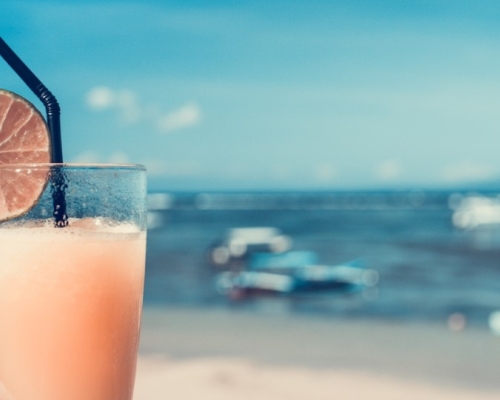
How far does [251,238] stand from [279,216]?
620 inches

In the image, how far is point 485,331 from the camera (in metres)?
8.90

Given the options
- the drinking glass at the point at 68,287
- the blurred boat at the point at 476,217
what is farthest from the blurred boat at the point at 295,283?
the blurred boat at the point at 476,217

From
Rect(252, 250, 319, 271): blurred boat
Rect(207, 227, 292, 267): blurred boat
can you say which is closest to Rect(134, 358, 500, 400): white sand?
Rect(252, 250, 319, 271): blurred boat

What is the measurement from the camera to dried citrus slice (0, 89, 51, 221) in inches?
54.0

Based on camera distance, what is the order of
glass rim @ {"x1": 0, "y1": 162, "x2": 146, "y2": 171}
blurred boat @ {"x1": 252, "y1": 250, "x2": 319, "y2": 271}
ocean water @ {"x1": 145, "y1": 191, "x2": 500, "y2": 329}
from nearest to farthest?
glass rim @ {"x1": 0, "y1": 162, "x2": 146, "y2": 171} < ocean water @ {"x1": 145, "y1": 191, "x2": 500, "y2": 329} < blurred boat @ {"x1": 252, "y1": 250, "x2": 319, "y2": 271}

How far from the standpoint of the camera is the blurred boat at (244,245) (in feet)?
70.0

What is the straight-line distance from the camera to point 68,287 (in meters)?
1.37

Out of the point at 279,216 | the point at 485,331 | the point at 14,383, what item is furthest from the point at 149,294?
the point at 279,216

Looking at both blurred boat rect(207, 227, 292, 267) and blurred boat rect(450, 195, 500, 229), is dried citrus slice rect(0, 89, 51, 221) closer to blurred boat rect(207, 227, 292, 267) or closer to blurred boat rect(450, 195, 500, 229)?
blurred boat rect(207, 227, 292, 267)

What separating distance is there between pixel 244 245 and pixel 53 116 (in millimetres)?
22458

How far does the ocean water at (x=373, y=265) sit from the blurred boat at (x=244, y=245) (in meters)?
0.41

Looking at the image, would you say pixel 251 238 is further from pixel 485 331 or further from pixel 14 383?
pixel 14 383

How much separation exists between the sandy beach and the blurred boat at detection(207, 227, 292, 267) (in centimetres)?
1066

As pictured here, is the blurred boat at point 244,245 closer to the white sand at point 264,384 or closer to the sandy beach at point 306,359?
the sandy beach at point 306,359
